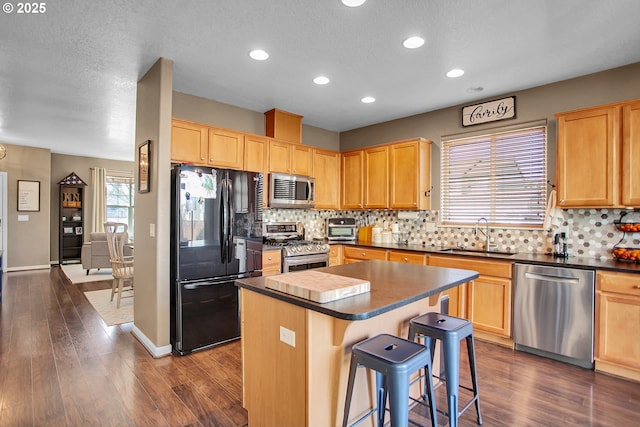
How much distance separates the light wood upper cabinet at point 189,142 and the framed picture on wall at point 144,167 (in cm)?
29

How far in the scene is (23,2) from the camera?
2.27 meters

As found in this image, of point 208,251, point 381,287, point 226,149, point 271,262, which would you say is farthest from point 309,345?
point 226,149

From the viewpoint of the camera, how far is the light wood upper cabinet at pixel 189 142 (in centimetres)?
359

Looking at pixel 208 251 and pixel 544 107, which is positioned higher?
pixel 544 107

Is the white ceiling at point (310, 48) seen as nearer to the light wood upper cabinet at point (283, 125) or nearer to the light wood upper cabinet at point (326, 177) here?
A: the light wood upper cabinet at point (283, 125)

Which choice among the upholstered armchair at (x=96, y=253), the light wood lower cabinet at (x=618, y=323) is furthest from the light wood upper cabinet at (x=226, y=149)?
the upholstered armchair at (x=96, y=253)

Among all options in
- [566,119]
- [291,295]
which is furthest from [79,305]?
[566,119]

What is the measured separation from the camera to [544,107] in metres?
3.58

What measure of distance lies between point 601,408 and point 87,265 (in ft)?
26.9

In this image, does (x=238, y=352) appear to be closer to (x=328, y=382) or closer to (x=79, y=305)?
(x=328, y=382)

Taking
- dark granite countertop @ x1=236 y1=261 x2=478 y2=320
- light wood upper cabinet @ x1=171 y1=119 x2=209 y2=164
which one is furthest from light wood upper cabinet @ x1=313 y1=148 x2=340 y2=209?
dark granite countertop @ x1=236 y1=261 x2=478 y2=320

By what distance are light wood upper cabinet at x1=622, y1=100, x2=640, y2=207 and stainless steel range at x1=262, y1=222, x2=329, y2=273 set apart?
3116mm

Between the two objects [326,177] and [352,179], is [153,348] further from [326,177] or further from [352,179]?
[352,179]

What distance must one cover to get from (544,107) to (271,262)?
3.48 meters
